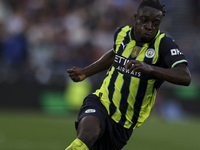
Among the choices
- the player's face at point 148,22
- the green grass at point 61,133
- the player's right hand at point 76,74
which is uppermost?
the player's face at point 148,22

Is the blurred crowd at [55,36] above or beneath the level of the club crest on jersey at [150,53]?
beneath

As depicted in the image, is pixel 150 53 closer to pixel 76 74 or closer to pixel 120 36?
pixel 120 36

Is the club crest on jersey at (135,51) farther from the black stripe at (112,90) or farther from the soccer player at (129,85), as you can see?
the black stripe at (112,90)

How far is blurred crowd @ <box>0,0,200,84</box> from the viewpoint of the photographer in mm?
14211

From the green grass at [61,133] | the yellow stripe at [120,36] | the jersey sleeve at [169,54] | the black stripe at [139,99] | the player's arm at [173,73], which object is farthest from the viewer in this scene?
the green grass at [61,133]

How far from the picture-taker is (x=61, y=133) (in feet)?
36.7

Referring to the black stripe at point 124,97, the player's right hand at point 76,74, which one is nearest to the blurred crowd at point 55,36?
the player's right hand at point 76,74

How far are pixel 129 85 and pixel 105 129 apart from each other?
0.55 metres

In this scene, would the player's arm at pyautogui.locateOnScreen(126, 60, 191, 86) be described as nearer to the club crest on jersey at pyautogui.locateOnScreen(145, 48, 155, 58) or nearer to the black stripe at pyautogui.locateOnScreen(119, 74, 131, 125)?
the club crest on jersey at pyautogui.locateOnScreen(145, 48, 155, 58)

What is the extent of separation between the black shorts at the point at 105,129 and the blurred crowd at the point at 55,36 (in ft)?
28.1

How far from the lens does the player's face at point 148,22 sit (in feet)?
17.6

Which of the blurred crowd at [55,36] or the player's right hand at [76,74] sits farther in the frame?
the blurred crowd at [55,36]

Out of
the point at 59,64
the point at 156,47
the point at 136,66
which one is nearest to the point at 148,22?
the point at 156,47

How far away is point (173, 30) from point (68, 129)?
7.65m
